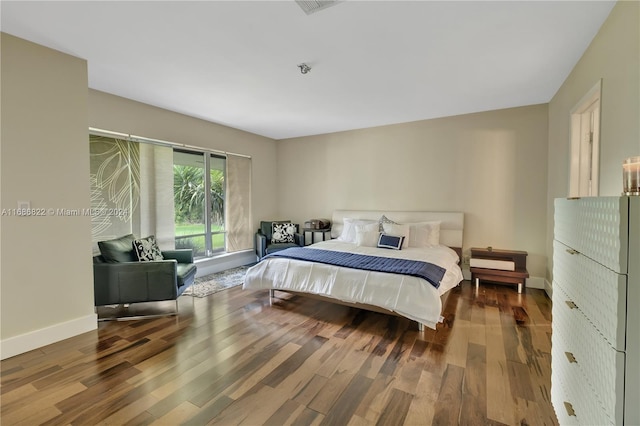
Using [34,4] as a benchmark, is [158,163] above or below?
below

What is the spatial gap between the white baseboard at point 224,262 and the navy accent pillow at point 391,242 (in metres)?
2.86

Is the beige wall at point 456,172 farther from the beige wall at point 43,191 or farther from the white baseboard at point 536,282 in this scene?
the beige wall at point 43,191

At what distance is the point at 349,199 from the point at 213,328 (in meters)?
3.54

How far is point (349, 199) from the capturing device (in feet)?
18.6

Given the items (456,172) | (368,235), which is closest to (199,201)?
(368,235)

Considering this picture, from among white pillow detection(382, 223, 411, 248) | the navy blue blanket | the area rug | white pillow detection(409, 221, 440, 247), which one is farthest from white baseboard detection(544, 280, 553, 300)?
the area rug

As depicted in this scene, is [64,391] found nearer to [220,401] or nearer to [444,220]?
[220,401]

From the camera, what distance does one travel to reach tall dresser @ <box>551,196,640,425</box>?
91cm

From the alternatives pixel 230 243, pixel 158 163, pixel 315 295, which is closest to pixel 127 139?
pixel 158 163

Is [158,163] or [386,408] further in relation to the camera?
[158,163]

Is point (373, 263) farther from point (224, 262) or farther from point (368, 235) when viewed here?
point (224, 262)

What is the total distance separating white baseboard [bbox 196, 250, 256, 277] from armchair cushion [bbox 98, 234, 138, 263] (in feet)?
4.78

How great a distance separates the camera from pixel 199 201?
4988 millimetres

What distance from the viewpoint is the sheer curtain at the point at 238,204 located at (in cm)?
541
